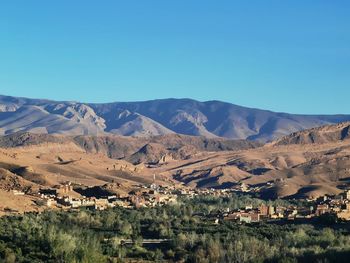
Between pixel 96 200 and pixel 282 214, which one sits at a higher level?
pixel 282 214

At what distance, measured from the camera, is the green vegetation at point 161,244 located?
44.0 metres

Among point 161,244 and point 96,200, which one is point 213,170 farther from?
point 161,244

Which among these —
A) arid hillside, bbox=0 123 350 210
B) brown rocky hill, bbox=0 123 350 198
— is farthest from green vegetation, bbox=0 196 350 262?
brown rocky hill, bbox=0 123 350 198

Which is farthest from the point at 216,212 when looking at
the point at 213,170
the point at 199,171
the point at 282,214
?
the point at 199,171

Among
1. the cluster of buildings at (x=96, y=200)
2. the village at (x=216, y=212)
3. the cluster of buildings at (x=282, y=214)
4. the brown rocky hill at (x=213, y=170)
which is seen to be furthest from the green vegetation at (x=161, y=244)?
the brown rocky hill at (x=213, y=170)

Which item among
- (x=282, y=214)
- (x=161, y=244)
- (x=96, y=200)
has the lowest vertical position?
(x=96, y=200)

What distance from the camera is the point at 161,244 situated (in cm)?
5478

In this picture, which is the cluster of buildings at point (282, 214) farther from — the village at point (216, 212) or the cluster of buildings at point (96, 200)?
the cluster of buildings at point (96, 200)

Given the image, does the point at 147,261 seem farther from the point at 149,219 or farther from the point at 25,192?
the point at 25,192

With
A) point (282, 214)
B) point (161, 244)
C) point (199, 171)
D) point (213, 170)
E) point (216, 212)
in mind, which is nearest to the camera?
point (161, 244)

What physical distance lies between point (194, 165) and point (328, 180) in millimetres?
51657

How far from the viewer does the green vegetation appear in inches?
1732

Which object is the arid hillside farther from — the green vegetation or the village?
the green vegetation

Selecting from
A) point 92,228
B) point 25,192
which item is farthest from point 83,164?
point 92,228
